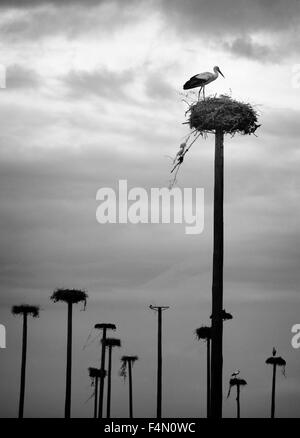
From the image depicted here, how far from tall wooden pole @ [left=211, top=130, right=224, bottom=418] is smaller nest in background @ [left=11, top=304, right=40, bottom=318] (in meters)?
26.3

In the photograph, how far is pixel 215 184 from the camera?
60.3 feet

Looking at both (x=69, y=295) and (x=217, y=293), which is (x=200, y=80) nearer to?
(x=217, y=293)

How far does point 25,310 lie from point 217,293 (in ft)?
88.3

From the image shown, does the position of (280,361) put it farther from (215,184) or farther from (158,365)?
(215,184)

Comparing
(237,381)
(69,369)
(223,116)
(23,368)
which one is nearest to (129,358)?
(237,381)

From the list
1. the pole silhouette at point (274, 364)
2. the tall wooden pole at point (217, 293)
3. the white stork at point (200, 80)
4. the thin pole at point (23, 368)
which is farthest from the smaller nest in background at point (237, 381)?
the tall wooden pole at point (217, 293)

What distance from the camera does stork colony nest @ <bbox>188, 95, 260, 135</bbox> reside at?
63.2 ft

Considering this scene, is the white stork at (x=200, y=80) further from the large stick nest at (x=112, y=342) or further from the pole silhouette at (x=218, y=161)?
the large stick nest at (x=112, y=342)

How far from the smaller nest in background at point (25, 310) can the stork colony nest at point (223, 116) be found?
996 inches

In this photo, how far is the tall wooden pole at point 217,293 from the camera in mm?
17297
